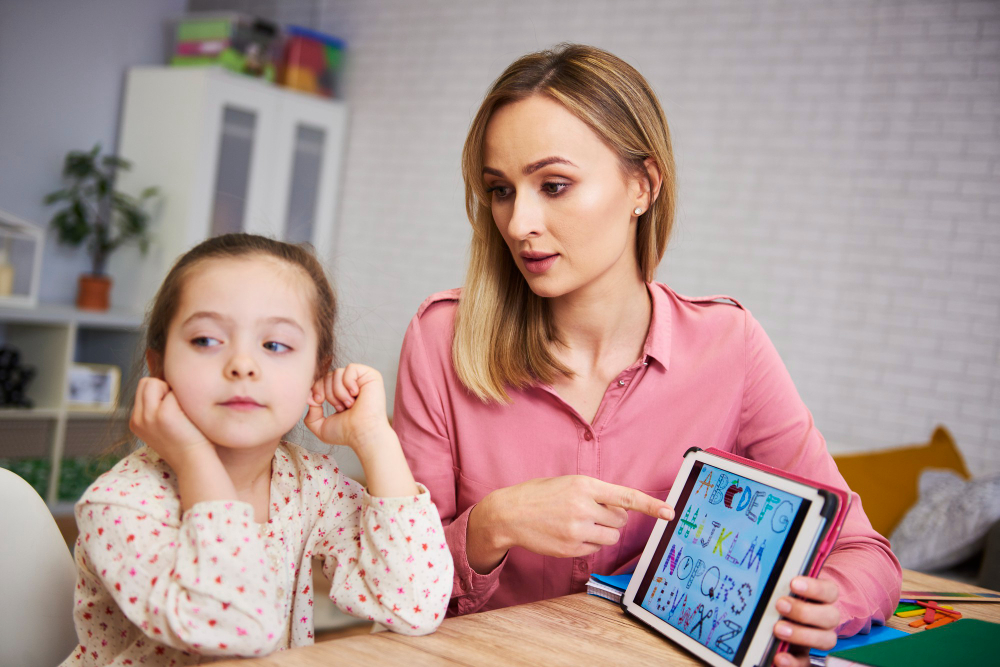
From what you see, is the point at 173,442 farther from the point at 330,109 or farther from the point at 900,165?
the point at 330,109

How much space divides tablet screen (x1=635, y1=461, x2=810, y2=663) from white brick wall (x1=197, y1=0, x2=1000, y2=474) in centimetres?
217

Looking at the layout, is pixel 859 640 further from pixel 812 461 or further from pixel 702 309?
pixel 702 309

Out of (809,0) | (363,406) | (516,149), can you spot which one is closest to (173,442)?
(363,406)

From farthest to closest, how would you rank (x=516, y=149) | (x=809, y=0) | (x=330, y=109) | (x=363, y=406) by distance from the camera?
(x=330, y=109) < (x=809, y=0) < (x=516, y=149) < (x=363, y=406)

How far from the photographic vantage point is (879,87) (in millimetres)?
3715

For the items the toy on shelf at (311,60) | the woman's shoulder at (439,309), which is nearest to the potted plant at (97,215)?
the toy on shelf at (311,60)

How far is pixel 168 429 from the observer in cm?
96

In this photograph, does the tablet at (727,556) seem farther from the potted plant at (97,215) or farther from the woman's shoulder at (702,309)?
the potted plant at (97,215)

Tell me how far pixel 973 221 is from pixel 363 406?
3304mm

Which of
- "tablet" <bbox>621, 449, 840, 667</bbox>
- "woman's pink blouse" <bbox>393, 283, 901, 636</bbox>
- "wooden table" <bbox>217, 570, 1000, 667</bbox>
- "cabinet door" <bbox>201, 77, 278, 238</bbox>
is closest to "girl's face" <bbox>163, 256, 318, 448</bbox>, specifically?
"wooden table" <bbox>217, 570, 1000, 667</bbox>

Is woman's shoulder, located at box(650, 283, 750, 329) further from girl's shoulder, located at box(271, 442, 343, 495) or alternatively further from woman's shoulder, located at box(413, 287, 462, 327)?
girl's shoulder, located at box(271, 442, 343, 495)

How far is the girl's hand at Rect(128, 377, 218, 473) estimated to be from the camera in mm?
961

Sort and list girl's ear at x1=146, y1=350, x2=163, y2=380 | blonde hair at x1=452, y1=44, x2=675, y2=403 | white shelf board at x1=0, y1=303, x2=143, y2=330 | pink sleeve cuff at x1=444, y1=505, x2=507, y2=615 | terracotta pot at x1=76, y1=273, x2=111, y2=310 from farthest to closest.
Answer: terracotta pot at x1=76, y1=273, x2=111, y2=310 < white shelf board at x1=0, y1=303, x2=143, y2=330 < blonde hair at x1=452, y1=44, x2=675, y2=403 < pink sleeve cuff at x1=444, y1=505, x2=507, y2=615 < girl's ear at x1=146, y1=350, x2=163, y2=380

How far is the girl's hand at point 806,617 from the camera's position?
0.88 meters
